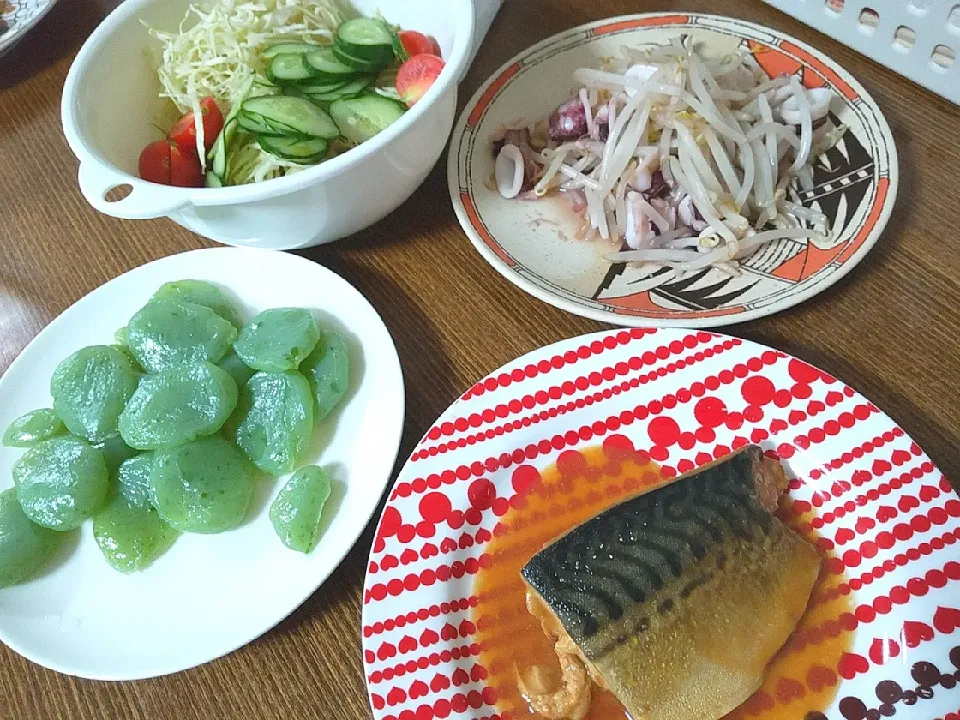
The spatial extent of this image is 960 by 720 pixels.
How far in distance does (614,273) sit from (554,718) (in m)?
0.69

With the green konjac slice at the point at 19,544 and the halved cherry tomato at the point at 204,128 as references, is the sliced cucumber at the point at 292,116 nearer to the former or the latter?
the halved cherry tomato at the point at 204,128

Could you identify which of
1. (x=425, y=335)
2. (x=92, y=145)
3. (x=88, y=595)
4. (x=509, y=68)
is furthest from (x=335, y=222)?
(x=88, y=595)

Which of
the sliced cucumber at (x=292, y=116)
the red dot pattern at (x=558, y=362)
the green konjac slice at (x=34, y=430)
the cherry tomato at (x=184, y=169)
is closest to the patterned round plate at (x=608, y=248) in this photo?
the red dot pattern at (x=558, y=362)

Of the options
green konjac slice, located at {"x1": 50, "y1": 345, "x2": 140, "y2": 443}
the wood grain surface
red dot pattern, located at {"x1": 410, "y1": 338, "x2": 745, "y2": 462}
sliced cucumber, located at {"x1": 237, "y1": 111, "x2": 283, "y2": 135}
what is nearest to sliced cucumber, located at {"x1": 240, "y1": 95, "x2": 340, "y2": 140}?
sliced cucumber, located at {"x1": 237, "y1": 111, "x2": 283, "y2": 135}

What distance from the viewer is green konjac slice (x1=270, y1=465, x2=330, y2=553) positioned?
3.07 ft

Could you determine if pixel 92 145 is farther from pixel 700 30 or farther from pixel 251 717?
pixel 700 30

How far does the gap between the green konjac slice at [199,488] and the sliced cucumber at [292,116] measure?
524 mm

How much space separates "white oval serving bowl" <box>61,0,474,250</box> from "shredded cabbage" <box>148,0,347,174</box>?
48 millimetres

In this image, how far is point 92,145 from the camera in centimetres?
112

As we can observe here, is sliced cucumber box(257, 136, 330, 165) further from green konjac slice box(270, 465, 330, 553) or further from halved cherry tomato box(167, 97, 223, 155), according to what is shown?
green konjac slice box(270, 465, 330, 553)

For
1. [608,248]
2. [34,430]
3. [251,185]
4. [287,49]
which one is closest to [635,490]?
[608,248]

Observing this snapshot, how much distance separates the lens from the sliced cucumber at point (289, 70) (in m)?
1.27

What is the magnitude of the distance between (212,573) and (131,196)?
53cm

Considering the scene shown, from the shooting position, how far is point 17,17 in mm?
1752
